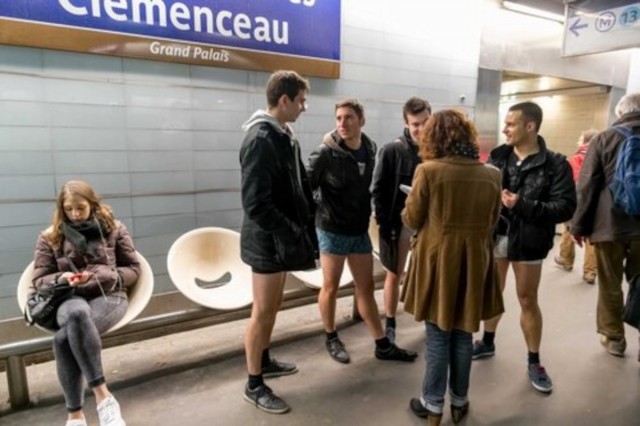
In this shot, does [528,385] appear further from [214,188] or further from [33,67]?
[33,67]

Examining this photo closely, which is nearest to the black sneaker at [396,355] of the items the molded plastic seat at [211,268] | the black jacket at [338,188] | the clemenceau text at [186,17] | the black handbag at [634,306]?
the black jacket at [338,188]

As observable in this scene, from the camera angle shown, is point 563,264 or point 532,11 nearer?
point 563,264

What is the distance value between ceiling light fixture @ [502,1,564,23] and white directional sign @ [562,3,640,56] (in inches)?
13.7

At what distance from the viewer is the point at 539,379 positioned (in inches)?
89.9

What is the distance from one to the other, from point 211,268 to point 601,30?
4.39 meters

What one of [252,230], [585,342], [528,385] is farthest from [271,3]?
[585,342]

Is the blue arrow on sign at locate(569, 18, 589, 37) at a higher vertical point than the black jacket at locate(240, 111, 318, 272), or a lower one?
higher

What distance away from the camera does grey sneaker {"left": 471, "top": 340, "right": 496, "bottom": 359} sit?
2.61 m

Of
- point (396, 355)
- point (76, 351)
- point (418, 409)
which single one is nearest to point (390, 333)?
point (396, 355)

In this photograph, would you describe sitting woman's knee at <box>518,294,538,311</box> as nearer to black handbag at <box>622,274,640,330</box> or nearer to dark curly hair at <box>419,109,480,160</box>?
black handbag at <box>622,274,640,330</box>

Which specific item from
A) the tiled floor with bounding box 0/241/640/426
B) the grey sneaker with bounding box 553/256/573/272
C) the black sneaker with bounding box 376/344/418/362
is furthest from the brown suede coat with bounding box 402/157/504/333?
the grey sneaker with bounding box 553/256/573/272

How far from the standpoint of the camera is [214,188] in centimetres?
337

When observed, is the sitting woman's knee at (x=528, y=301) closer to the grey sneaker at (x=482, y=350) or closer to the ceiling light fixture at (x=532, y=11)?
the grey sneaker at (x=482, y=350)

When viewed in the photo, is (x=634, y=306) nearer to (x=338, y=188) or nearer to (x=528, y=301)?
(x=528, y=301)
